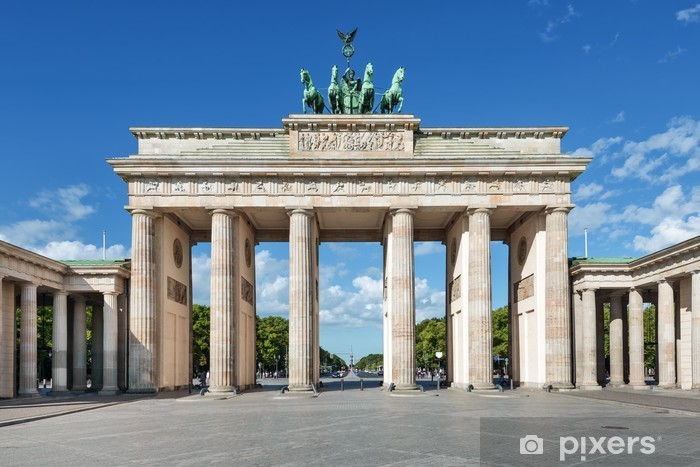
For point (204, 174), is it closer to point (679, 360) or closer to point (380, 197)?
point (380, 197)

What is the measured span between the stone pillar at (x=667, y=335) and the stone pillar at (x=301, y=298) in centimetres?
2418

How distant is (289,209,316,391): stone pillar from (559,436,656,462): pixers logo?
2901 centimetres

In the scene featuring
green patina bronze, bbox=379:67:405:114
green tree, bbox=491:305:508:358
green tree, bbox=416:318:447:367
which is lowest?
green tree, bbox=416:318:447:367

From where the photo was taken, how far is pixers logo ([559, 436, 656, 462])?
663 inches

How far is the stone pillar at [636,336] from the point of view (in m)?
50.1

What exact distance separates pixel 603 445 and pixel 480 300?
29502 millimetres

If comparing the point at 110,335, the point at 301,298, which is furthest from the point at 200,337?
the point at 301,298

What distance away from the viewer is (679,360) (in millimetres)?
48344

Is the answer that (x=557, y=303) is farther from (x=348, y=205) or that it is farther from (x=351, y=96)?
(x=351, y=96)

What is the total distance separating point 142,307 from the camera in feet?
153

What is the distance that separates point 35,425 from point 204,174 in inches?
966

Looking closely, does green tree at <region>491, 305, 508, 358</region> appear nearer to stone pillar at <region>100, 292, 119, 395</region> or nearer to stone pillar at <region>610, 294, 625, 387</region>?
stone pillar at <region>610, 294, 625, 387</region>

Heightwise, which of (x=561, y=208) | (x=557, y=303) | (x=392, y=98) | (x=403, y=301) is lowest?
(x=557, y=303)

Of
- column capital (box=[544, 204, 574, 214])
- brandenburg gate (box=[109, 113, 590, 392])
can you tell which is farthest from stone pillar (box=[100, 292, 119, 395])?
column capital (box=[544, 204, 574, 214])
